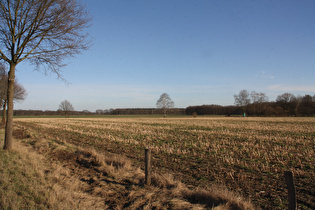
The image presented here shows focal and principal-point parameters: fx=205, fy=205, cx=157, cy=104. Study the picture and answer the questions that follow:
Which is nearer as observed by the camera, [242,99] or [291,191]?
[291,191]

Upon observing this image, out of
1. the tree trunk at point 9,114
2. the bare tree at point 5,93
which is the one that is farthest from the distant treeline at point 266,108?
the tree trunk at point 9,114

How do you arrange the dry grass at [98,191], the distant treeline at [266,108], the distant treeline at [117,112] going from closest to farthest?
the dry grass at [98,191]
the distant treeline at [266,108]
the distant treeline at [117,112]

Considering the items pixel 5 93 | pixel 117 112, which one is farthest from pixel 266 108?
pixel 117 112

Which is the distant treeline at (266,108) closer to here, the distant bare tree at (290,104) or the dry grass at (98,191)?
the distant bare tree at (290,104)

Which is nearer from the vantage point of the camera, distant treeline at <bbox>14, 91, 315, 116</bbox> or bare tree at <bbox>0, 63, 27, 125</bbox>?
bare tree at <bbox>0, 63, 27, 125</bbox>

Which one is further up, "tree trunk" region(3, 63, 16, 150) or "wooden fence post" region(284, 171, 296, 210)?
"tree trunk" region(3, 63, 16, 150)

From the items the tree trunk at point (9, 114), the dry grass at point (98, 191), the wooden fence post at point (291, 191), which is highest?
the tree trunk at point (9, 114)

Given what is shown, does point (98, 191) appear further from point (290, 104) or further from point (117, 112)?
point (117, 112)

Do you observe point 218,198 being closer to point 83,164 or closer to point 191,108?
point 83,164

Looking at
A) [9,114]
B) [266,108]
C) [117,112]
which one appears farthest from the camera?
[117,112]

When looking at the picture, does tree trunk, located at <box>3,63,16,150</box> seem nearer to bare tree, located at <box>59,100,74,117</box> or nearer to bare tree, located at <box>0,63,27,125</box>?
bare tree, located at <box>0,63,27,125</box>

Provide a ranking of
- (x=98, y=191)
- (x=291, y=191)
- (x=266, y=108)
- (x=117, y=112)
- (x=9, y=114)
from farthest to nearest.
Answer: (x=117, y=112) → (x=266, y=108) → (x=9, y=114) → (x=98, y=191) → (x=291, y=191)

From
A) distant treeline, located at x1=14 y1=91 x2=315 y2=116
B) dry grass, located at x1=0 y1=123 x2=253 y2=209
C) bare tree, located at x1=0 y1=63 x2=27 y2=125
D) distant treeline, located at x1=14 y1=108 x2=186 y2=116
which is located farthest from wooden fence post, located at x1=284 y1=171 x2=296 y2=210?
distant treeline, located at x1=14 y1=108 x2=186 y2=116

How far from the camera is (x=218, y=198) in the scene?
202 inches
